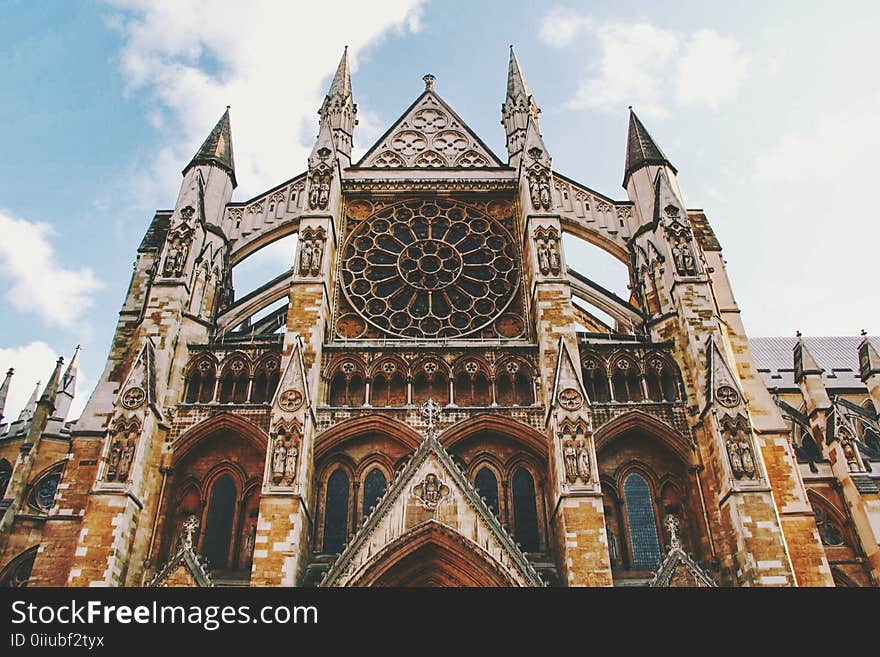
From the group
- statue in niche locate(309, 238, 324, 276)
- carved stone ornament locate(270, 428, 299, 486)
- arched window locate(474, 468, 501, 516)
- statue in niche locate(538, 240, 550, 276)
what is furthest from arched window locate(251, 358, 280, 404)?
statue in niche locate(538, 240, 550, 276)

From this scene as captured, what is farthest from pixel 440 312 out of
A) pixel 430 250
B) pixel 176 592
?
pixel 176 592

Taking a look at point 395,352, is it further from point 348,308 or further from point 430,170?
point 430,170

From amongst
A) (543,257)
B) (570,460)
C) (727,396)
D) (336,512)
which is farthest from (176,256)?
(727,396)

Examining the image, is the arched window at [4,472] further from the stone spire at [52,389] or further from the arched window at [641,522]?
the arched window at [641,522]

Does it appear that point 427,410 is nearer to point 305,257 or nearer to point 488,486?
point 488,486

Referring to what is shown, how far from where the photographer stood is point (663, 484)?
1616 centimetres

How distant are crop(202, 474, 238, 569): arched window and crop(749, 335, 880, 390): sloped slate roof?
23362mm

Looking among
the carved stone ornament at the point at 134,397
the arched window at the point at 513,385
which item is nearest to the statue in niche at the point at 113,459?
the carved stone ornament at the point at 134,397

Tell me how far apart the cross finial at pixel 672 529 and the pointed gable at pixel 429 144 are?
11922mm

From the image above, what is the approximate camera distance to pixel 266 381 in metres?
17.0

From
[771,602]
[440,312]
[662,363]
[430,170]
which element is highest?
[430,170]

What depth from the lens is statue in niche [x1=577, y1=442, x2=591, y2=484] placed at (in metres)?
14.6

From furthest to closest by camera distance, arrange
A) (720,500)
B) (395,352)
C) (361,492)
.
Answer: (395,352) < (361,492) < (720,500)

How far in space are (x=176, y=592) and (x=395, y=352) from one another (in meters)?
11.8
